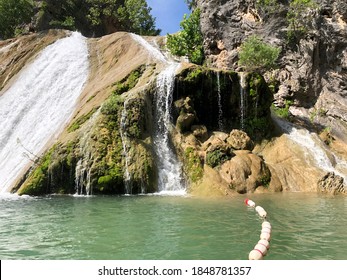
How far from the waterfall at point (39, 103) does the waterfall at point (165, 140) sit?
6314 mm

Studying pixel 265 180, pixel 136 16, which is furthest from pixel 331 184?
pixel 136 16

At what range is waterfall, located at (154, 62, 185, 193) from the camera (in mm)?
20219

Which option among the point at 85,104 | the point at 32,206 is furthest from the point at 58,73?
the point at 32,206

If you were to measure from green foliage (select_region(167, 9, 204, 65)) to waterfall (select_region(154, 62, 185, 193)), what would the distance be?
41.2 ft

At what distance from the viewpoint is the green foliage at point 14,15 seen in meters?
47.7

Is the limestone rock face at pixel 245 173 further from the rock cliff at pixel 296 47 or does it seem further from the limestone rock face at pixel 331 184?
the rock cliff at pixel 296 47

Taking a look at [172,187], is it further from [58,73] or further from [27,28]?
[27,28]

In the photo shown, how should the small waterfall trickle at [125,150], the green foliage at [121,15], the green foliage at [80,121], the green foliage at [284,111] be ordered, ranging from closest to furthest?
→ the small waterfall trickle at [125,150]
the green foliage at [80,121]
the green foliage at [284,111]
the green foliage at [121,15]

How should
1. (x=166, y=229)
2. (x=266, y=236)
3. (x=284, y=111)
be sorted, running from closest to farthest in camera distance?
(x=266, y=236) < (x=166, y=229) < (x=284, y=111)

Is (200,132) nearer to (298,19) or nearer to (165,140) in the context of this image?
(165,140)

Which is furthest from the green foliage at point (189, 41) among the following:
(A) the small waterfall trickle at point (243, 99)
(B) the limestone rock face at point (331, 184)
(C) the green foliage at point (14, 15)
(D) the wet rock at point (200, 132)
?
(C) the green foliage at point (14, 15)

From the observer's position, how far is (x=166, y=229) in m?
10.2

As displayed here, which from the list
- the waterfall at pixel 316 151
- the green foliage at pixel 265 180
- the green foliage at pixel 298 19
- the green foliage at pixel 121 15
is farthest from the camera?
the green foliage at pixel 121 15

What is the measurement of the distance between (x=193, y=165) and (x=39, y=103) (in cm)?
1358
